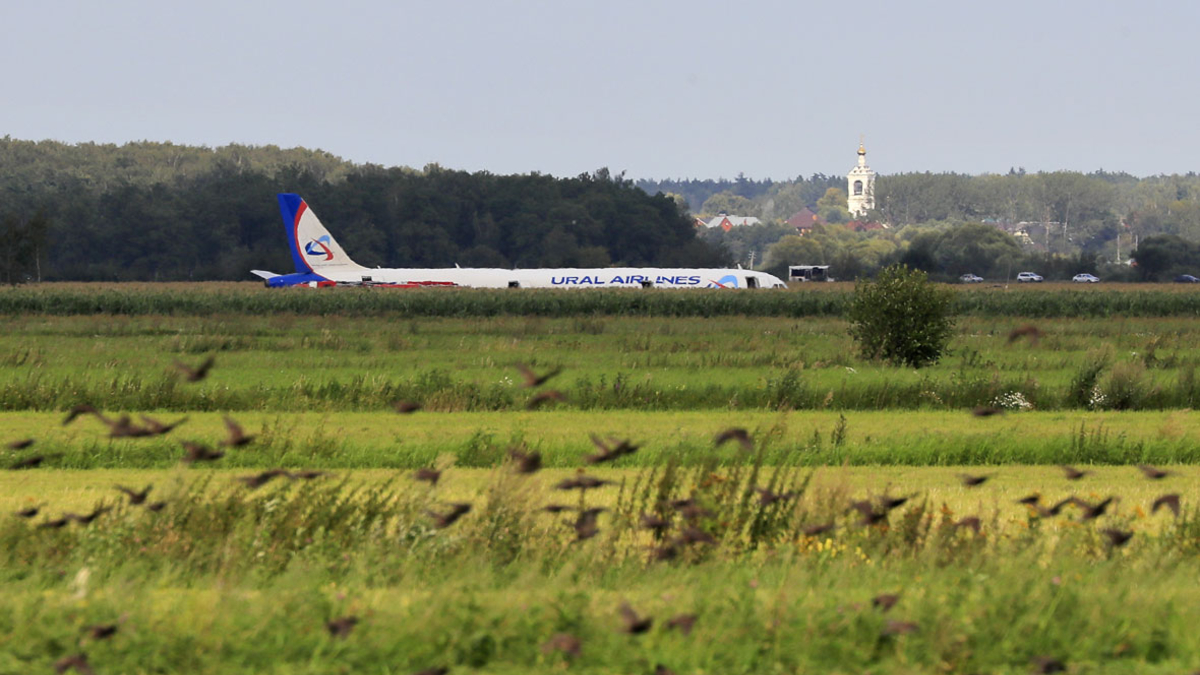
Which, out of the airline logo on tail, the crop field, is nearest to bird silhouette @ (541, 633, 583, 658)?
the crop field

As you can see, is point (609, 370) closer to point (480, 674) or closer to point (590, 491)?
point (590, 491)

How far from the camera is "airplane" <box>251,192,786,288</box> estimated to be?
8012 cm

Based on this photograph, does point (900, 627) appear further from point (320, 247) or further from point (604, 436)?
point (320, 247)

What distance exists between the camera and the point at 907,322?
38.6 metres

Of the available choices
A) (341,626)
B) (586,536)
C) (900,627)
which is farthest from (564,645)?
(586,536)

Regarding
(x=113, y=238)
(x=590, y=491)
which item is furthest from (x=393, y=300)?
(x=113, y=238)

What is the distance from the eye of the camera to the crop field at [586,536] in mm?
9273

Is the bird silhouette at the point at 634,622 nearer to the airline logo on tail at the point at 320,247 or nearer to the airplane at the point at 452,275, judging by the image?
the airplane at the point at 452,275

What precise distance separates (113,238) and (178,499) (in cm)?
12350

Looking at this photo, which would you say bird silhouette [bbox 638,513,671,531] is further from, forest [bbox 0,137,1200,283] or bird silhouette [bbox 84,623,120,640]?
forest [bbox 0,137,1200,283]

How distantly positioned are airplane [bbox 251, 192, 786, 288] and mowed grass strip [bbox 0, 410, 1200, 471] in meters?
53.9

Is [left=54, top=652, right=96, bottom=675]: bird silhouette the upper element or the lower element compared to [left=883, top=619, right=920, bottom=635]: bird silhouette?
lower

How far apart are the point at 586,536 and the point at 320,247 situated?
74867 millimetres

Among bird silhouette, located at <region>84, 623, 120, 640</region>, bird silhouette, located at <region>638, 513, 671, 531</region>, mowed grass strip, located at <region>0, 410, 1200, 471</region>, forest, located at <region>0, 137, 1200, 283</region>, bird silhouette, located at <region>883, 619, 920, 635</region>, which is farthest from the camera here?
forest, located at <region>0, 137, 1200, 283</region>
